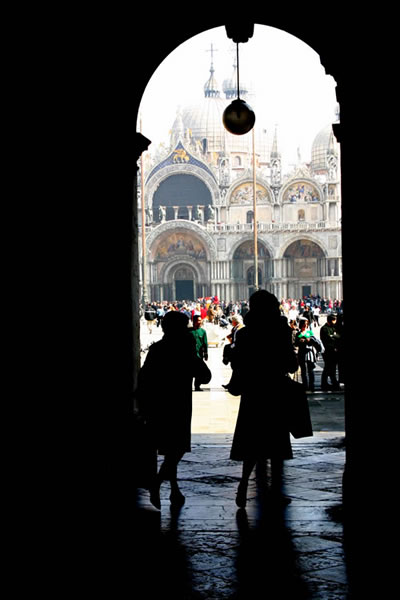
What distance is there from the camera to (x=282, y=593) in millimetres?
4770

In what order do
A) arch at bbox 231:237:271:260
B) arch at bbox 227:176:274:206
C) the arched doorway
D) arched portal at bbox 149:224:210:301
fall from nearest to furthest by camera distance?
arch at bbox 231:237:271:260
arched portal at bbox 149:224:210:301
arch at bbox 227:176:274:206
the arched doorway

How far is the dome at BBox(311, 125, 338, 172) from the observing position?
76375 millimetres

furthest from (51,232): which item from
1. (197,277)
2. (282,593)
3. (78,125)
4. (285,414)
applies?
(197,277)

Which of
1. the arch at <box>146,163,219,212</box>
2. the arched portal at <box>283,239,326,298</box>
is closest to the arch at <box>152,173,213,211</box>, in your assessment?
the arch at <box>146,163,219,212</box>

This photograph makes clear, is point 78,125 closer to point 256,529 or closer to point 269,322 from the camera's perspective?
point 269,322

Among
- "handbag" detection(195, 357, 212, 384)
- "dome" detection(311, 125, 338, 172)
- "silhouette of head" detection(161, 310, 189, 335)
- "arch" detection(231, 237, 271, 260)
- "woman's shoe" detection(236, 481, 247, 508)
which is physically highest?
"dome" detection(311, 125, 338, 172)

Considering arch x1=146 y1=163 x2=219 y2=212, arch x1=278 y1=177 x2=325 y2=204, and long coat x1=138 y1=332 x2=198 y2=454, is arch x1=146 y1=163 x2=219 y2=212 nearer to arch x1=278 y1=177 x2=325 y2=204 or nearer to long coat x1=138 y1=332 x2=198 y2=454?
arch x1=278 y1=177 x2=325 y2=204

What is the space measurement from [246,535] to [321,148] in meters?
72.6

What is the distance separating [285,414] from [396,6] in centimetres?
276

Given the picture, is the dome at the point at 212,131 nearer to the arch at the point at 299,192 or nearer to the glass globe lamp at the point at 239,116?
the arch at the point at 299,192

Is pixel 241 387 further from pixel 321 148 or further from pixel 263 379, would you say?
pixel 321 148

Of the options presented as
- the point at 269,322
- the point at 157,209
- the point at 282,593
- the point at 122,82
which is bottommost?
the point at 282,593

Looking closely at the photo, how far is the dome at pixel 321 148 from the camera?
76.4 meters

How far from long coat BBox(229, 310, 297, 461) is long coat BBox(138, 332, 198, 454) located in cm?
35
